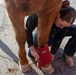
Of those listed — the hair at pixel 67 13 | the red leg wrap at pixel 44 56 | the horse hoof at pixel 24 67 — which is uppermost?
the hair at pixel 67 13

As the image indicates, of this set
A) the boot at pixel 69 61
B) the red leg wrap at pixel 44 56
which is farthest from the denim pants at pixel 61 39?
the red leg wrap at pixel 44 56

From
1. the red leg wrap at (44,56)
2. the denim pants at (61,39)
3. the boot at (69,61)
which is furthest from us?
the boot at (69,61)

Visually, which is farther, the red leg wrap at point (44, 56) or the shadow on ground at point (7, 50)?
the shadow on ground at point (7, 50)

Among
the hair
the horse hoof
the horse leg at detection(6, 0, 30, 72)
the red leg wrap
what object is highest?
the horse leg at detection(6, 0, 30, 72)

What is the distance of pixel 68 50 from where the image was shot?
5.52 ft

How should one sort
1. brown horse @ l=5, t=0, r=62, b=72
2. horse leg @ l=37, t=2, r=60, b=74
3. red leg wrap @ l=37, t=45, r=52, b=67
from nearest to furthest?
brown horse @ l=5, t=0, r=62, b=72 → horse leg @ l=37, t=2, r=60, b=74 → red leg wrap @ l=37, t=45, r=52, b=67

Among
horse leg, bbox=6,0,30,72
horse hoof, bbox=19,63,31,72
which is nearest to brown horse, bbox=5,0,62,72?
horse leg, bbox=6,0,30,72

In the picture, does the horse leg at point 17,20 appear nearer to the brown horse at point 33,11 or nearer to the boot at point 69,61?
the brown horse at point 33,11

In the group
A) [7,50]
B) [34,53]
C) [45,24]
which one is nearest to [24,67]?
[34,53]

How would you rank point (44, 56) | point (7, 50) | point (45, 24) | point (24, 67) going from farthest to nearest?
point (7, 50) → point (24, 67) → point (44, 56) → point (45, 24)

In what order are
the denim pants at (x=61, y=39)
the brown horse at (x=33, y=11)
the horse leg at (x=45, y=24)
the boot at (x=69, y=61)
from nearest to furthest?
the brown horse at (x=33, y=11) < the horse leg at (x=45, y=24) < the denim pants at (x=61, y=39) < the boot at (x=69, y=61)

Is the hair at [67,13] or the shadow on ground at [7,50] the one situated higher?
the hair at [67,13]

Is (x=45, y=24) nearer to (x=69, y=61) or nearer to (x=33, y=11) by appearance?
(x=33, y=11)

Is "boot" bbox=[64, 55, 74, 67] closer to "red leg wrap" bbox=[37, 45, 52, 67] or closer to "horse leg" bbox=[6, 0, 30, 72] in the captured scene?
"red leg wrap" bbox=[37, 45, 52, 67]
